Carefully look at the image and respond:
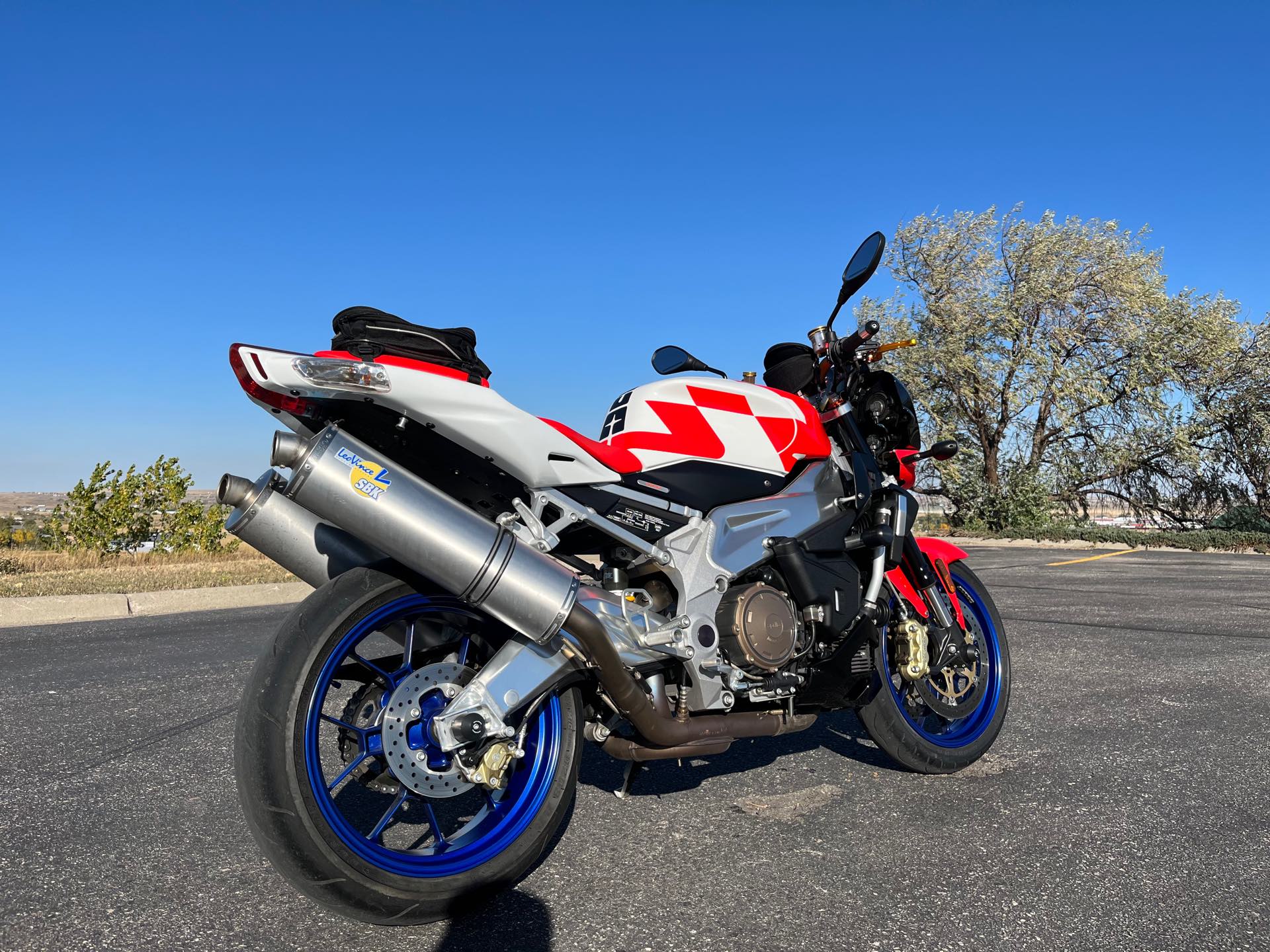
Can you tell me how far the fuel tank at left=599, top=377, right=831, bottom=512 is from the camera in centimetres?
317

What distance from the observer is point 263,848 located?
2258 millimetres

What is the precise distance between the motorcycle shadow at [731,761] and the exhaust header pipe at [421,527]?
1144 mm

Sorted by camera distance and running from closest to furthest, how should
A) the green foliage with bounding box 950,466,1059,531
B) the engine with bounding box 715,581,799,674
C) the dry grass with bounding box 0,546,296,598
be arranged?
1. the engine with bounding box 715,581,799,674
2. the dry grass with bounding box 0,546,296,598
3. the green foliage with bounding box 950,466,1059,531

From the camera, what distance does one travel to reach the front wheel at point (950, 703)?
3.66 metres

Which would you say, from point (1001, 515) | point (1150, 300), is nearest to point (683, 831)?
point (1001, 515)

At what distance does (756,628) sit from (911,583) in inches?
46.9

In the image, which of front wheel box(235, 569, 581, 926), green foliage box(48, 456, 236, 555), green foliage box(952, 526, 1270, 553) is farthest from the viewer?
green foliage box(952, 526, 1270, 553)

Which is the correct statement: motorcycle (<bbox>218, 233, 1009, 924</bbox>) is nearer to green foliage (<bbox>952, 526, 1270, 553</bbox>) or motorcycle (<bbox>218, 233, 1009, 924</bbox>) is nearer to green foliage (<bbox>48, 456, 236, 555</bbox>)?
green foliage (<bbox>48, 456, 236, 555</bbox>)

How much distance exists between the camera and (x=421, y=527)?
2381 mm

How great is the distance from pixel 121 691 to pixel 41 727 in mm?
763

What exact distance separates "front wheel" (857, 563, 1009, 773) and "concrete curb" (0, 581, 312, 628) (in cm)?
613

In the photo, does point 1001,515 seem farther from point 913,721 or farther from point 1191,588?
point 913,721

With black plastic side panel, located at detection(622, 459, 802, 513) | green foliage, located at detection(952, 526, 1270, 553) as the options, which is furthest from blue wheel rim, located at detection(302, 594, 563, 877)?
green foliage, located at detection(952, 526, 1270, 553)

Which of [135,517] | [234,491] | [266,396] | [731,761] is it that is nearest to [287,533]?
[234,491]
